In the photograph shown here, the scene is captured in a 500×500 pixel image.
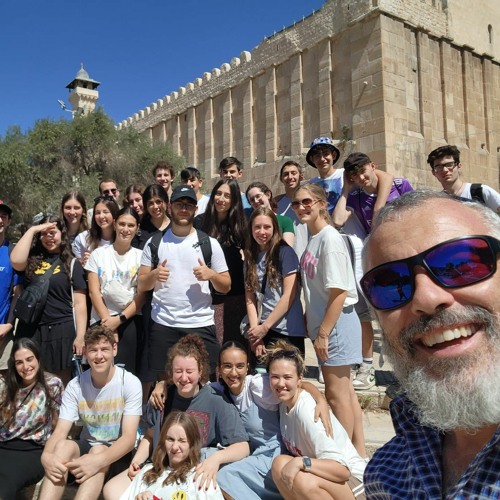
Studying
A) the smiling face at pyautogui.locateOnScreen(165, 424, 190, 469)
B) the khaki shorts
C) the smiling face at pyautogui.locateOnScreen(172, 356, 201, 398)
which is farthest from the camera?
the khaki shorts

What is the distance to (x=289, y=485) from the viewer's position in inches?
97.0

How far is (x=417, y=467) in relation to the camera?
42.0 inches

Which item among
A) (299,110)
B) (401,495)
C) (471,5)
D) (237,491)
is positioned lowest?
(237,491)

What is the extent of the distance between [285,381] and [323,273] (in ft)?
2.69

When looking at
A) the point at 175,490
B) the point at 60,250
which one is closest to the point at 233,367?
the point at 175,490

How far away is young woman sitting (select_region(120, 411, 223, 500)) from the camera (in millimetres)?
2607

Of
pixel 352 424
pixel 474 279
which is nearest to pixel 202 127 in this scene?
pixel 352 424

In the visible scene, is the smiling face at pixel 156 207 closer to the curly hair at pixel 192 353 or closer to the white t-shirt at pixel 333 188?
the curly hair at pixel 192 353

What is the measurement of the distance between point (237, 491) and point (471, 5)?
2265cm

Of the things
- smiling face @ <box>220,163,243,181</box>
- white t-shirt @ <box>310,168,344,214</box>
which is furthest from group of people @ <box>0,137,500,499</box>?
smiling face @ <box>220,163,243,181</box>

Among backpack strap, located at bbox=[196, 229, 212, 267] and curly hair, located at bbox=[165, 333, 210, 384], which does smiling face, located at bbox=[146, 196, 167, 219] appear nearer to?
backpack strap, located at bbox=[196, 229, 212, 267]

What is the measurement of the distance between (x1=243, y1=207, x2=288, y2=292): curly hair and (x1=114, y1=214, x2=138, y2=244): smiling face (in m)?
1.06

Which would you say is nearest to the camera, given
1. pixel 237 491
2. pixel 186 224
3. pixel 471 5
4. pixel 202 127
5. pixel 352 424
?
pixel 237 491

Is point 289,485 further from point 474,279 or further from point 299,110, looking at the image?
point 299,110
